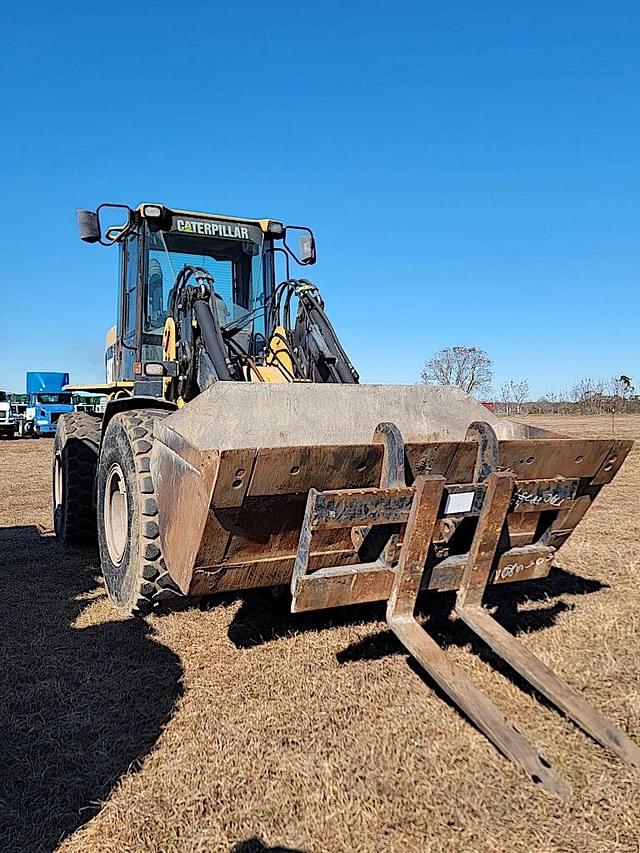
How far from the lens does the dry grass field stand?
8.23 ft

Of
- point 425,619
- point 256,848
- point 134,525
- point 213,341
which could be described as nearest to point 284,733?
point 256,848

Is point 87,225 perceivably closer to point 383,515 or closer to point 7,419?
point 383,515

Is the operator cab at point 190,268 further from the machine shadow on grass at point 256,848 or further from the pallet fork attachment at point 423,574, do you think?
the machine shadow on grass at point 256,848

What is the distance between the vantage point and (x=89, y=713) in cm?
337

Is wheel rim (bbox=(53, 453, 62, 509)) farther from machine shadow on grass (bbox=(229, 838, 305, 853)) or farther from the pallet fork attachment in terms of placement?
machine shadow on grass (bbox=(229, 838, 305, 853))

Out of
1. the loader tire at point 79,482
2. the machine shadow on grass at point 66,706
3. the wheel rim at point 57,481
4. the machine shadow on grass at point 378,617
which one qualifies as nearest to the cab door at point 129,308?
the loader tire at point 79,482

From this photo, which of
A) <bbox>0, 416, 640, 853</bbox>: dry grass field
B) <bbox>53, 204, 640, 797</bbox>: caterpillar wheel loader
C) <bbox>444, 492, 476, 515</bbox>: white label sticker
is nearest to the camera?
<bbox>0, 416, 640, 853</bbox>: dry grass field

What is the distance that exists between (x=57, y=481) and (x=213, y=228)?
307 cm

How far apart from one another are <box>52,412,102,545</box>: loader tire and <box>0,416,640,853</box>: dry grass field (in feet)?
4.17

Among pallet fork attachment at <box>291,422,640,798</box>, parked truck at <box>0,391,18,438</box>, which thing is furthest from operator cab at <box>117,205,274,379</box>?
parked truck at <box>0,391,18,438</box>

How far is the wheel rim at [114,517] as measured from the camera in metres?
4.74

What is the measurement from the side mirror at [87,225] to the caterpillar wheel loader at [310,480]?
31 millimetres

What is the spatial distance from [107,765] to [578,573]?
4.25 meters

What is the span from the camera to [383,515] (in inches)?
130
